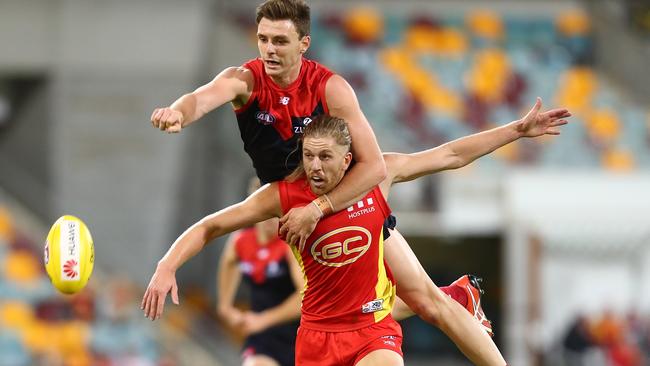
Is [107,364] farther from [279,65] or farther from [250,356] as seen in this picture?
[279,65]

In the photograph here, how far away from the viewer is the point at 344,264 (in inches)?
237

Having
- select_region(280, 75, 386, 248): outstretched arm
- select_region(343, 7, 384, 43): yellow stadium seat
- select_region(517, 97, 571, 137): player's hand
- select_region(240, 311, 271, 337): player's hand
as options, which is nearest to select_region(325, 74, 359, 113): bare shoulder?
select_region(280, 75, 386, 248): outstretched arm

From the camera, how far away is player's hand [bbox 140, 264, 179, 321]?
5.71 meters

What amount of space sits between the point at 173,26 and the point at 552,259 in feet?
20.6

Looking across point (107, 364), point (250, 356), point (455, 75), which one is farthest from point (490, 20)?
point (250, 356)

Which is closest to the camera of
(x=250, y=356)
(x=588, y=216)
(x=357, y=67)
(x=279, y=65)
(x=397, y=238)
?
(x=279, y=65)

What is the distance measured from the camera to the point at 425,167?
6.35 m

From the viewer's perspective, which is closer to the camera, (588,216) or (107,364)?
(107,364)

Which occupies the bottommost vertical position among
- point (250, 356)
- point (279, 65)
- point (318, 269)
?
point (250, 356)

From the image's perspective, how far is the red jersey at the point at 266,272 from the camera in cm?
832

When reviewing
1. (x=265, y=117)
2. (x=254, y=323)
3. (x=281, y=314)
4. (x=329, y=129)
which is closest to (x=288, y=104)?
(x=265, y=117)

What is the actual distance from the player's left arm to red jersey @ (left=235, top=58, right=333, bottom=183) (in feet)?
6.45

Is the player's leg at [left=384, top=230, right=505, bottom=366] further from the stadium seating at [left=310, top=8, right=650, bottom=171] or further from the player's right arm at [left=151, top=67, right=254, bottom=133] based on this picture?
the stadium seating at [left=310, top=8, right=650, bottom=171]

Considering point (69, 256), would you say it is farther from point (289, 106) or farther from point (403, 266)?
point (403, 266)
